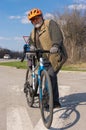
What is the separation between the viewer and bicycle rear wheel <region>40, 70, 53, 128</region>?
6665 millimetres

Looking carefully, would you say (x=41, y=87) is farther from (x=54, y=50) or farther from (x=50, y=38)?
(x=50, y=38)

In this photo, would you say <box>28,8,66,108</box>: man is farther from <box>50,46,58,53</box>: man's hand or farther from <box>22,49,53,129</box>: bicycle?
<box>22,49,53,129</box>: bicycle

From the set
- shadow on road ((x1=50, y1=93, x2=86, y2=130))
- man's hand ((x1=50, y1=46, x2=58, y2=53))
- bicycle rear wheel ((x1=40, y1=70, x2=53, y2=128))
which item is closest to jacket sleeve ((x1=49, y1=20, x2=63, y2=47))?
man's hand ((x1=50, y1=46, x2=58, y2=53))

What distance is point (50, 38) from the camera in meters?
7.96

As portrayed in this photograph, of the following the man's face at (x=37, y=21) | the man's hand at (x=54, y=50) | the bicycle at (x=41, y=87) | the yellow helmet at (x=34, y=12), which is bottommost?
the bicycle at (x=41, y=87)

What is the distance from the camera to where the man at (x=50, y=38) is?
7.70 metres

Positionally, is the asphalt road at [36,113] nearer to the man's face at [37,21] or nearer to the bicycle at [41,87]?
the bicycle at [41,87]

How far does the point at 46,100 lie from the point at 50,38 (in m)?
1.47

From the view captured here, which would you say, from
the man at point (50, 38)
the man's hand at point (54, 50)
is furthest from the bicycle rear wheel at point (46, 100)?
the man at point (50, 38)

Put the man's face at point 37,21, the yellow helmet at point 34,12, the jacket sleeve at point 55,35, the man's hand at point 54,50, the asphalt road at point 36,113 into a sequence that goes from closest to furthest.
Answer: the asphalt road at point 36,113
the man's hand at point 54,50
the jacket sleeve at point 55,35
the yellow helmet at point 34,12
the man's face at point 37,21

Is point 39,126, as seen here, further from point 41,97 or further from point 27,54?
point 27,54

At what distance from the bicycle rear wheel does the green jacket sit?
25.5 inches

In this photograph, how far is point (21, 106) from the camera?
29.2 ft

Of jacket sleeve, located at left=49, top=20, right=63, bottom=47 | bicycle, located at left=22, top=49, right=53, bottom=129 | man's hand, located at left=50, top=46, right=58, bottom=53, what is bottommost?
bicycle, located at left=22, top=49, right=53, bottom=129
